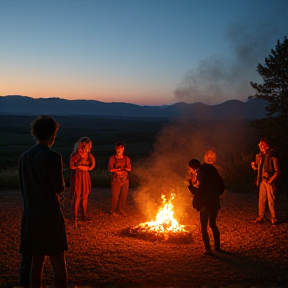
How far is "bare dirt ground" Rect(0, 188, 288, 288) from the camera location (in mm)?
5456

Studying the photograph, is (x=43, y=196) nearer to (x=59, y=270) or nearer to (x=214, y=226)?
(x=59, y=270)

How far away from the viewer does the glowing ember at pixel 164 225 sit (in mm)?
7823

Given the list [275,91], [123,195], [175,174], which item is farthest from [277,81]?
[123,195]

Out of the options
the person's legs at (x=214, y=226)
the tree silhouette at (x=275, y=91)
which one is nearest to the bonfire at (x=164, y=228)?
the person's legs at (x=214, y=226)

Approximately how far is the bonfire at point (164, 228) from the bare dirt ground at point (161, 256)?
0.16 metres

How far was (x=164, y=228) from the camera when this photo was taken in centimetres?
797

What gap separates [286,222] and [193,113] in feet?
51.7

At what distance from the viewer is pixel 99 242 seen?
293 inches

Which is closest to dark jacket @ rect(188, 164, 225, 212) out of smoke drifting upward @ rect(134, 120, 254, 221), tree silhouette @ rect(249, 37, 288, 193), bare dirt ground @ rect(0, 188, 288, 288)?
bare dirt ground @ rect(0, 188, 288, 288)

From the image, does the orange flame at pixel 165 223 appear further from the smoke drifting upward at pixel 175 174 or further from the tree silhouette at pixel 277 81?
the tree silhouette at pixel 277 81

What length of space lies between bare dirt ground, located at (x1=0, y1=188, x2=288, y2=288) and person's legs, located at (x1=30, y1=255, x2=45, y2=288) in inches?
44.1

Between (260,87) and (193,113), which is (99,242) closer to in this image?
(260,87)

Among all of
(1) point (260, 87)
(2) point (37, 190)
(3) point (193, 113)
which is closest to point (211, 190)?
(2) point (37, 190)

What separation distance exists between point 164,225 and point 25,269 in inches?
162
